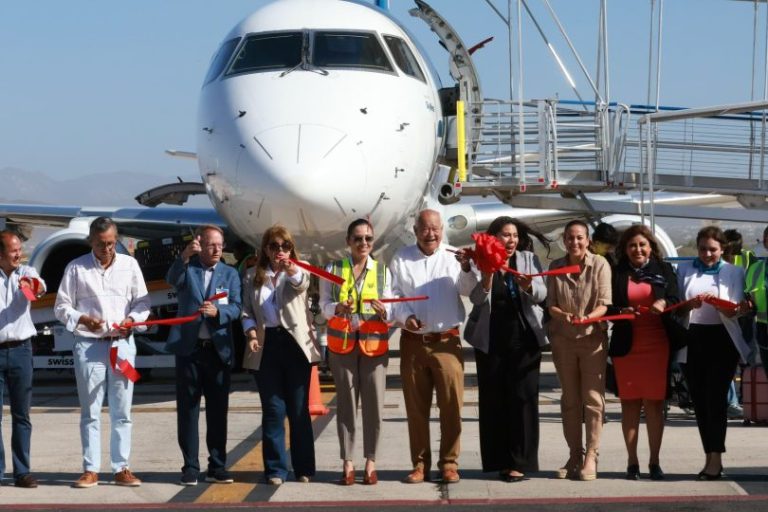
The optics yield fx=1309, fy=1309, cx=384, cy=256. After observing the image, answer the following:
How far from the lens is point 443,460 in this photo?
28.6 ft

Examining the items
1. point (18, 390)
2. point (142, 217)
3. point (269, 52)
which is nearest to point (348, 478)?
point (18, 390)

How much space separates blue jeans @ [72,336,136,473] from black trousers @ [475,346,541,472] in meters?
2.40

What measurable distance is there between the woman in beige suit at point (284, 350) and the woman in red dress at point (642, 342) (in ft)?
6.86

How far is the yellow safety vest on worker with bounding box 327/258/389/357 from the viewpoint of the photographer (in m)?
8.76

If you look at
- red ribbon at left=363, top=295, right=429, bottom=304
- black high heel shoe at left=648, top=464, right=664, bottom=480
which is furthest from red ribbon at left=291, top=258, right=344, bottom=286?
black high heel shoe at left=648, top=464, right=664, bottom=480

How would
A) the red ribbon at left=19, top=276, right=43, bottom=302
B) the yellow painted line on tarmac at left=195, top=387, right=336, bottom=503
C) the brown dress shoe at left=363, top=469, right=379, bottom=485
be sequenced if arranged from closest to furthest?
the yellow painted line on tarmac at left=195, top=387, right=336, bottom=503 < the brown dress shoe at left=363, top=469, right=379, bottom=485 < the red ribbon at left=19, top=276, right=43, bottom=302

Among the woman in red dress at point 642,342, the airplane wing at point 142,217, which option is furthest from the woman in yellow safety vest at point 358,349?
the airplane wing at point 142,217

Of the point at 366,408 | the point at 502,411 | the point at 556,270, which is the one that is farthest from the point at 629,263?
the point at 366,408

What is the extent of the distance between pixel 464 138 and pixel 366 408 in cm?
568

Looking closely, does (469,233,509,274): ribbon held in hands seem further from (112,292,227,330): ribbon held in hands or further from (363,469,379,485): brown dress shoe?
(112,292,227,330): ribbon held in hands

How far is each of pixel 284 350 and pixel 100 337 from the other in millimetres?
1242

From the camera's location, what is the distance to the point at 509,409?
8750mm

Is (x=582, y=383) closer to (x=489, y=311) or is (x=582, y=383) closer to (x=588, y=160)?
(x=489, y=311)

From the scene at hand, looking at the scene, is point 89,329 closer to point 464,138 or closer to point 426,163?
point 426,163
